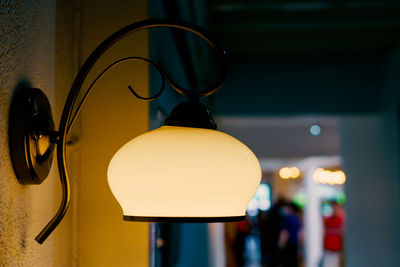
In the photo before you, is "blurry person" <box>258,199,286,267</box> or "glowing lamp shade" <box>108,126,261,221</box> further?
"blurry person" <box>258,199,286,267</box>

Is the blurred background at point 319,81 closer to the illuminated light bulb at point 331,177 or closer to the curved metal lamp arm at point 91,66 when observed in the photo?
the curved metal lamp arm at point 91,66

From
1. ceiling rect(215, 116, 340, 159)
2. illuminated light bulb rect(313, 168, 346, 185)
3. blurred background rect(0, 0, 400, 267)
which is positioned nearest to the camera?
blurred background rect(0, 0, 400, 267)

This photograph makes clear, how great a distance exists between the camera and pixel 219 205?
31.4 inches

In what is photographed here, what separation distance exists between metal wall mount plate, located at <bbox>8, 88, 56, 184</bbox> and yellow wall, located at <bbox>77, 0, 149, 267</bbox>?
0.91 ft

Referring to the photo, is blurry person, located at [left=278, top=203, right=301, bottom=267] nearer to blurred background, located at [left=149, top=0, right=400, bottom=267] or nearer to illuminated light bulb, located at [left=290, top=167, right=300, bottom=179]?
blurred background, located at [left=149, top=0, right=400, bottom=267]

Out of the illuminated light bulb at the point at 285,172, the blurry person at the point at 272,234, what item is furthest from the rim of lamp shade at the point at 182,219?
the illuminated light bulb at the point at 285,172

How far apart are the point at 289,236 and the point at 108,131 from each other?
9103 millimetres

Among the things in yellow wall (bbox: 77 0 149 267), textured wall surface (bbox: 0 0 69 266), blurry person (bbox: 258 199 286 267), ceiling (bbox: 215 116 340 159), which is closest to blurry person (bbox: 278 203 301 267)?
blurry person (bbox: 258 199 286 267)

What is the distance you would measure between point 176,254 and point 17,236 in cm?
205

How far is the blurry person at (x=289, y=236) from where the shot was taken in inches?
385

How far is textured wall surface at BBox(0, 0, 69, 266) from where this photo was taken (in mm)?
836

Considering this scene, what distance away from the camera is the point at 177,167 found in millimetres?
780

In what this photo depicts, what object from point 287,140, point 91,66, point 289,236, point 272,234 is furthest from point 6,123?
point 272,234

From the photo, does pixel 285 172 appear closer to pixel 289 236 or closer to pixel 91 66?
pixel 289 236
